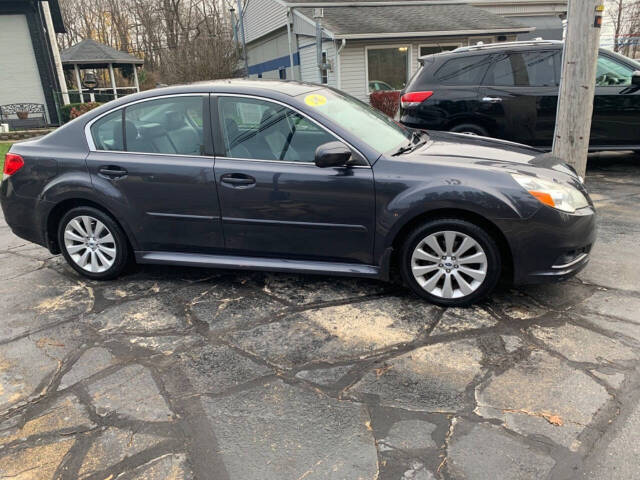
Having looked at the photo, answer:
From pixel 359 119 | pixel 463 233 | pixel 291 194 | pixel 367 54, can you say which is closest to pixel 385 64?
pixel 367 54

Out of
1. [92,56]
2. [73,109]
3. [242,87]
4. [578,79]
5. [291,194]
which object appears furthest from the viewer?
[92,56]

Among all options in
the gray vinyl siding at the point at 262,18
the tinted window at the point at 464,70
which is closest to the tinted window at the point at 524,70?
the tinted window at the point at 464,70

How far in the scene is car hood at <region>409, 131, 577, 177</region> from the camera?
3637 mm

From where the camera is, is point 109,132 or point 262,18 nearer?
point 109,132

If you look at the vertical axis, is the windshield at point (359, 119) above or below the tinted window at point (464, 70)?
below

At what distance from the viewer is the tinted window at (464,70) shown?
7.22m

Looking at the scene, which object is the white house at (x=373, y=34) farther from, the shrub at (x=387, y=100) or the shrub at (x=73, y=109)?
the shrub at (x=73, y=109)

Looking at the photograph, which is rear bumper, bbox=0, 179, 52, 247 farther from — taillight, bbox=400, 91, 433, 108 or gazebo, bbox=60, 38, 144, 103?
gazebo, bbox=60, 38, 144, 103

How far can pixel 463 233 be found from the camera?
3480 millimetres

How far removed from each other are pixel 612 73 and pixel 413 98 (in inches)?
106

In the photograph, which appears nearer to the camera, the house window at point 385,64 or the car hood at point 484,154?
the car hood at point 484,154

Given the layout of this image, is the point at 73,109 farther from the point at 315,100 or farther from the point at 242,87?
the point at 315,100

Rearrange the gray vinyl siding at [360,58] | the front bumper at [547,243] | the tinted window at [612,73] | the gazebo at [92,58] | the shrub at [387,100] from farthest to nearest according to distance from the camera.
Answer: the gazebo at [92,58]
the gray vinyl siding at [360,58]
the shrub at [387,100]
the tinted window at [612,73]
the front bumper at [547,243]

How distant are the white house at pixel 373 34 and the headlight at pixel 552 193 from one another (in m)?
14.2
